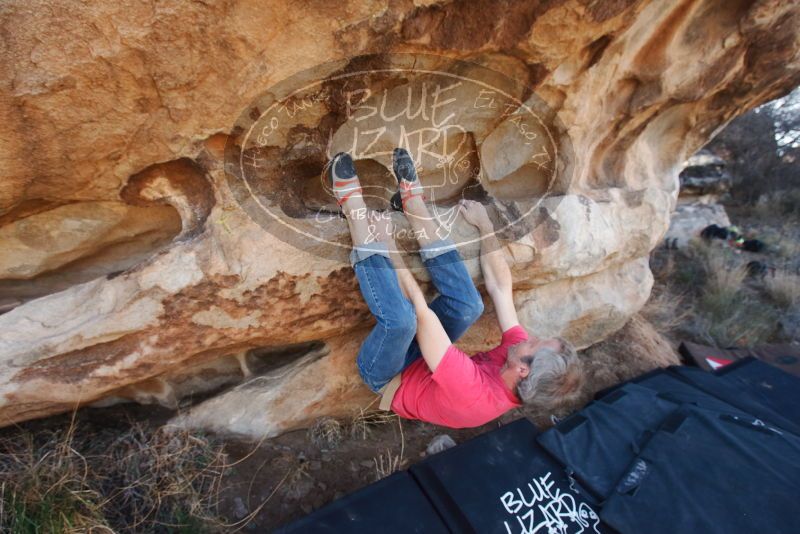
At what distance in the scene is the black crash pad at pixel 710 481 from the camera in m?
1.68

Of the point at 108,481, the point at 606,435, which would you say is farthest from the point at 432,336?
the point at 108,481

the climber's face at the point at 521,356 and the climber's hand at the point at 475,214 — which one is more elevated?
the climber's hand at the point at 475,214

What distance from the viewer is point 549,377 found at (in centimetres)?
157

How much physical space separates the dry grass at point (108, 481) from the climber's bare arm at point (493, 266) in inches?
51.0

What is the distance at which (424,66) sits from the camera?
146cm

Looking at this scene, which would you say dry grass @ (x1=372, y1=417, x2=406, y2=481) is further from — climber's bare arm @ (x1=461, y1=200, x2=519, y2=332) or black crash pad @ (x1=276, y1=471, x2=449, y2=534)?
climber's bare arm @ (x1=461, y1=200, x2=519, y2=332)

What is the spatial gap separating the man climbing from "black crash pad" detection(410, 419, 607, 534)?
254mm

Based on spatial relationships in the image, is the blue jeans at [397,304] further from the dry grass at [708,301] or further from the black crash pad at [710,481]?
the dry grass at [708,301]

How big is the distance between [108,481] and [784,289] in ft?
17.3

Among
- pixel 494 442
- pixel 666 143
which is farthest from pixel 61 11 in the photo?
pixel 666 143

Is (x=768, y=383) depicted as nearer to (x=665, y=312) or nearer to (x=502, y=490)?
(x=665, y=312)

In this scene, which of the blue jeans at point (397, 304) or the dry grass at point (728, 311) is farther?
the dry grass at point (728, 311)

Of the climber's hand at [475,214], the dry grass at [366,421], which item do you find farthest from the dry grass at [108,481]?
the climber's hand at [475,214]
